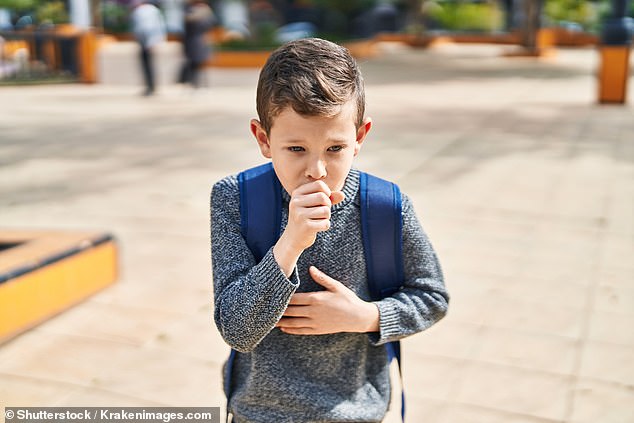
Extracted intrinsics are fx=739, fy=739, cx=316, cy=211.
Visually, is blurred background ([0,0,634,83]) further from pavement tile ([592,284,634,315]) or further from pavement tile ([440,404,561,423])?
pavement tile ([440,404,561,423])


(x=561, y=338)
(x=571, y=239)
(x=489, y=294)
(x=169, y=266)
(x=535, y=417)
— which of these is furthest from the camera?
(x=571, y=239)

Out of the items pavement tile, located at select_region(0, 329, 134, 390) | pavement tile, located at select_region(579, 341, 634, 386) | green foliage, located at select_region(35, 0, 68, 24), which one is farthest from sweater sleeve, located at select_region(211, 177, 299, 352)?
green foliage, located at select_region(35, 0, 68, 24)

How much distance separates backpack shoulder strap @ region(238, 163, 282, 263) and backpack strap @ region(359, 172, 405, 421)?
19 cm

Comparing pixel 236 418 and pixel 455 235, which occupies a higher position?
pixel 236 418

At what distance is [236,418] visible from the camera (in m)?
1.72

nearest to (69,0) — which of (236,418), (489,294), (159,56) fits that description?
(159,56)

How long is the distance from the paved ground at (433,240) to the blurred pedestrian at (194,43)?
1.67 m

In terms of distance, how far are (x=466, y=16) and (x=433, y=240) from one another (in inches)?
1141

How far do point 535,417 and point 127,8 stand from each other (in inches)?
1352

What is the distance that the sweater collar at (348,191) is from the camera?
1.62 meters

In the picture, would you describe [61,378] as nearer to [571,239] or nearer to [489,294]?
A: [489,294]

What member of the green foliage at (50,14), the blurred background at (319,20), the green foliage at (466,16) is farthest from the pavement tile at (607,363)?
the green foliage at (466,16)

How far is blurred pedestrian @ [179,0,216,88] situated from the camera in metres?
14.2

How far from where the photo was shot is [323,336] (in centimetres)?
166
